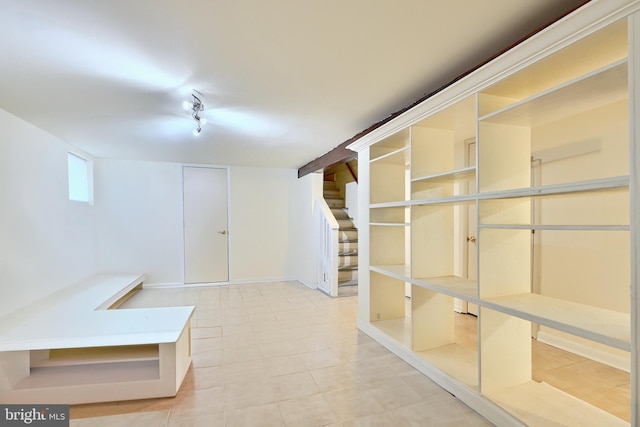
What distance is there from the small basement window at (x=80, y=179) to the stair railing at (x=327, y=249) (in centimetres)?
361

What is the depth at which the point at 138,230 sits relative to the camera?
200 inches

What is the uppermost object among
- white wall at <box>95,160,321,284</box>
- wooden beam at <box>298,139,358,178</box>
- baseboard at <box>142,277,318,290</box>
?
wooden beam at <box>298,139,358,178</box>

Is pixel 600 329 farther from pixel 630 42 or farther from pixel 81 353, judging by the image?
pixel 81 353

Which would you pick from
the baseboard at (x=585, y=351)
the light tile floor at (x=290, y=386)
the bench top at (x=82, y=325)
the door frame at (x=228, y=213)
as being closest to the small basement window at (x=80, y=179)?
the door frame at (x=228, y=213)

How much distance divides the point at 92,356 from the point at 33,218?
181 cm

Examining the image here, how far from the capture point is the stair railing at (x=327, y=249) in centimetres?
462

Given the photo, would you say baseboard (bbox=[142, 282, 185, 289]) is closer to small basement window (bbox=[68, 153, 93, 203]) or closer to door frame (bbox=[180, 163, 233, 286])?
door frame (bbox=[180, 163, 233, 286])

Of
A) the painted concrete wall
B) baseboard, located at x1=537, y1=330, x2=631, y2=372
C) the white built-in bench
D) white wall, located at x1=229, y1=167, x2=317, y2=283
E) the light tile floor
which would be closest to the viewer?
the light tile floor

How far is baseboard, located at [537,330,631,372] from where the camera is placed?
234cm

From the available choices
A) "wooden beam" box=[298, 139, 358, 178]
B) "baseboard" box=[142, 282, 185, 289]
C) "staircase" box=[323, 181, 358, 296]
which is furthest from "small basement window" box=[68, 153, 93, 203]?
"staircase" box=[323, 181, 358, 296]

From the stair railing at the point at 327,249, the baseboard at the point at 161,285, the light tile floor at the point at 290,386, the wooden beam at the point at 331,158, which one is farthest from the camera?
the baseboard at the point at 161,285

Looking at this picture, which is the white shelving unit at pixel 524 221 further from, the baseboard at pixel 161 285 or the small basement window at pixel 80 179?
the small basement window at pixel 80 179

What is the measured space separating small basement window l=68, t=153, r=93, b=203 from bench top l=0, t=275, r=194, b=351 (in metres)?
1.90

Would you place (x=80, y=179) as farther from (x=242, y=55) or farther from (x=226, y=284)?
(x=242, y=55)
